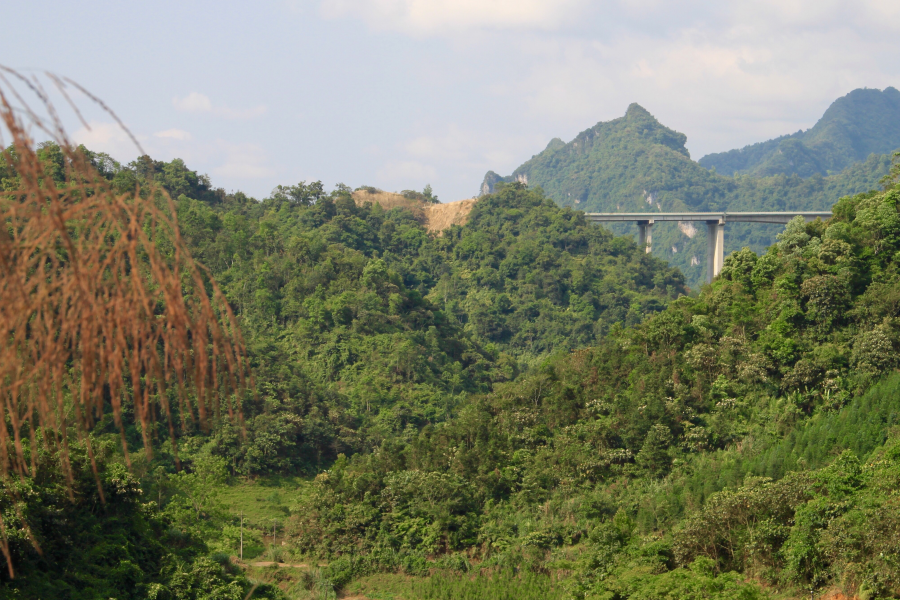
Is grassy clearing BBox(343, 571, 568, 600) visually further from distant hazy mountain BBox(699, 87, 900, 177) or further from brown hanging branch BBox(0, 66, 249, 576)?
distant hazy mountain BBox(699, 87, 900, 177)

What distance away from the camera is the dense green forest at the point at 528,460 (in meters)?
16.5

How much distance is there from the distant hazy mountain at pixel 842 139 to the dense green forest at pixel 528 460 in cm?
13096

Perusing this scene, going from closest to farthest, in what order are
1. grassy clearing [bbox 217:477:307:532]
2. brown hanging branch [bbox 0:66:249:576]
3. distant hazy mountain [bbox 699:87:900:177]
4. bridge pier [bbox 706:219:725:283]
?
brown hanging branch [bbox 0:66:249:576], grassy clearing [bbox 217:477:307:532], bridge pier [bbox 706:219:725:283], distant hazy mountain [bbox 699:87:900:177]

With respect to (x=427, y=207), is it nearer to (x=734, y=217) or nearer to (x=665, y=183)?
(x=734, y=217)

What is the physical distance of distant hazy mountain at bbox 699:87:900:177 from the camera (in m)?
162

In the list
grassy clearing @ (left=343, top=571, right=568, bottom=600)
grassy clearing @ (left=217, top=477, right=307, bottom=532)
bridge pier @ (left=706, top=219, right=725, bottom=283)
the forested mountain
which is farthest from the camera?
the forested mountain

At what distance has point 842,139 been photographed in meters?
179

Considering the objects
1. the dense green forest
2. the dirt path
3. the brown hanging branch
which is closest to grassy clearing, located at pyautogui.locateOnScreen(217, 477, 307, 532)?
the dense green forest

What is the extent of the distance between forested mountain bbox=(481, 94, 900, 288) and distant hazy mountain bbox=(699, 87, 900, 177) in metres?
2.49

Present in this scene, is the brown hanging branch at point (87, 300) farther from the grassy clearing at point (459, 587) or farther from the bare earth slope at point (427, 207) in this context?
the bare earth slope at point (427, 207)

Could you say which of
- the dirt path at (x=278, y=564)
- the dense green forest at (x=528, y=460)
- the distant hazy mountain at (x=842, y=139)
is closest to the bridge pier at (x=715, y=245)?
the dense green forest at (x=528, y=460)

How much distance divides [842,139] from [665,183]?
79862 mm

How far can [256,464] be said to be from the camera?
1212 inches

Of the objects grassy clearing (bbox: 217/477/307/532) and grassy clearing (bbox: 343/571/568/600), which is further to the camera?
grassy clearing (bbox: 217/477/307/532)
